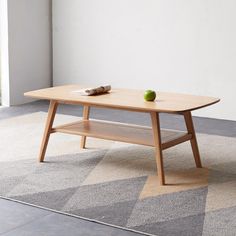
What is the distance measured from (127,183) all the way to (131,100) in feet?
1.73

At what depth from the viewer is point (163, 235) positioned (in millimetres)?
2348

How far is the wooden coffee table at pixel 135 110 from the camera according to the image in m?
3.01

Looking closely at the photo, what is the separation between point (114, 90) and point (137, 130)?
405 mm

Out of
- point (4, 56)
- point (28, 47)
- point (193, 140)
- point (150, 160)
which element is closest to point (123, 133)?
point (150, 160)

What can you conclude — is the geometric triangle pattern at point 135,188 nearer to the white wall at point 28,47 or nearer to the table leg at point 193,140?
the table leg at point 193,140

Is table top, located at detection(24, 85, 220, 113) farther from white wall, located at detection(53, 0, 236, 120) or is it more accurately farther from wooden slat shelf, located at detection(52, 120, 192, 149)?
white wall, located at detection(53, 0, 236, 120)

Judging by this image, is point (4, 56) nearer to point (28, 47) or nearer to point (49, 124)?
point (28, 47)

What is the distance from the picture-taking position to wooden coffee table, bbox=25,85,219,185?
3.01 metres

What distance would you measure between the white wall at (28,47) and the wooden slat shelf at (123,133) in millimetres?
2262

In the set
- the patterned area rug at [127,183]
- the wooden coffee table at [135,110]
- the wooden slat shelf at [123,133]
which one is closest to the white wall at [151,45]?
the patterned area rug at [127,183]

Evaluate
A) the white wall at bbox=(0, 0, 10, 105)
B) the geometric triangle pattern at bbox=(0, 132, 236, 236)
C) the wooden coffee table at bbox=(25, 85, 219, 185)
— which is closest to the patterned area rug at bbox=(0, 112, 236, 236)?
the geometric triangle pattern at bbox=(0, 132, 236, 236)

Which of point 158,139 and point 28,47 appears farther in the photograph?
point 28,47

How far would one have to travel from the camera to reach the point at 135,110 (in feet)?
9.95

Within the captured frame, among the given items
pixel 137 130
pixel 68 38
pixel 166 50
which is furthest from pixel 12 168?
pixel 68 38
